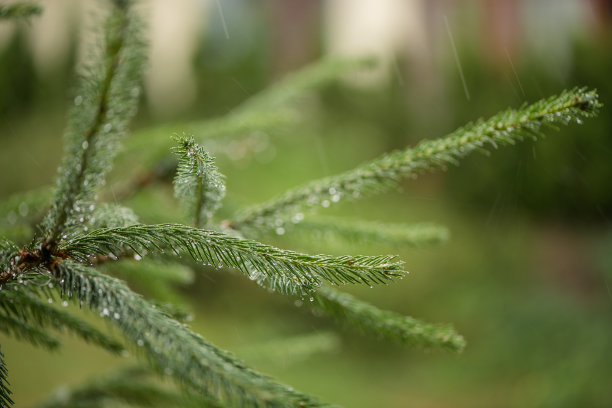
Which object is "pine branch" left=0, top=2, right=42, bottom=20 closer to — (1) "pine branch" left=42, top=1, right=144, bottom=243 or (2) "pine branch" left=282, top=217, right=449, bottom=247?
(1) "pine branch" left=42, top=1, right=144, bottom=243

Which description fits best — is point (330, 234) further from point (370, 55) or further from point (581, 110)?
point (370, 55)

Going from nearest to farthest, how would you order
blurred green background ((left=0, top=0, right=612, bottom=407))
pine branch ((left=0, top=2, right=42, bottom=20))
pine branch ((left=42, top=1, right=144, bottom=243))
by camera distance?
pine branch ((left=42, top=1, right=144, bottom=243)), pine branch ((left=0, top=2, right=42, bottom=20)), blurred green background ((left=0, top=0, right=612, bottom=407))

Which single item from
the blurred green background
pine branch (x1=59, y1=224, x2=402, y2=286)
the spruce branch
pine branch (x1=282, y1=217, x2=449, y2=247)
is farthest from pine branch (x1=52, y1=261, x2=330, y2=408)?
the blurred green background

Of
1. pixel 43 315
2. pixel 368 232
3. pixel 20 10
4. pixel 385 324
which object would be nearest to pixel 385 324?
pixel 385 324

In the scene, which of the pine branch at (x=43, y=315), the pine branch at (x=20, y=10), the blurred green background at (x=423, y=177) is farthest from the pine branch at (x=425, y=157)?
the blurred green background at (x=423, y=177)

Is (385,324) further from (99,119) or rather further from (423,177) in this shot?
(423,177)

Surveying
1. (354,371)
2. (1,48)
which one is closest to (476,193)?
(354,371)
